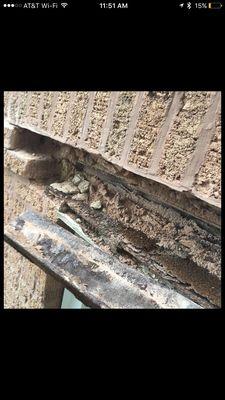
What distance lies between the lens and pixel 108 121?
44.1 inches

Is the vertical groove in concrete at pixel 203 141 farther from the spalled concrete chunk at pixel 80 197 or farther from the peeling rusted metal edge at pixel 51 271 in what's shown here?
the spalled concrete chunk at pixel 80 197

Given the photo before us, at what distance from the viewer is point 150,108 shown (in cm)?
99

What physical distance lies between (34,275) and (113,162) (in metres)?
0.75

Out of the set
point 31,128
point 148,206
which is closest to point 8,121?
point 31,128

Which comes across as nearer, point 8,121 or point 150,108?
point 150,108

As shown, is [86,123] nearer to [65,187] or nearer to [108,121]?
[108,121]

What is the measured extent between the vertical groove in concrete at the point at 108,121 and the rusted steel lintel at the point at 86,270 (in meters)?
0.30

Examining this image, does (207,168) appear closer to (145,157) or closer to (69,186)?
(145,157)

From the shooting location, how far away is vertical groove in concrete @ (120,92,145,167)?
102cm

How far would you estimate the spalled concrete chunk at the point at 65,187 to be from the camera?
144 cm

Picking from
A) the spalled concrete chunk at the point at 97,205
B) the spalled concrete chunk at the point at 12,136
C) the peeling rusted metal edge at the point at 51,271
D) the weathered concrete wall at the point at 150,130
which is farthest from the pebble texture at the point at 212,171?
the spalled concrete chunk at the point at 12,136

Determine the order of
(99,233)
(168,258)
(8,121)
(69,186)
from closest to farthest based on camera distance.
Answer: (168,258) < (99,233) < (69,186) < (8,121)

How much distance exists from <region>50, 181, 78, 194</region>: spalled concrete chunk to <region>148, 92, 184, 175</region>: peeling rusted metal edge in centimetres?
50

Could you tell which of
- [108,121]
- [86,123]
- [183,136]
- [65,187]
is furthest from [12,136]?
[183,136]
